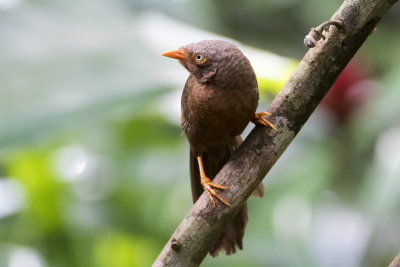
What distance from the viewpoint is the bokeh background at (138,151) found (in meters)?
2.88

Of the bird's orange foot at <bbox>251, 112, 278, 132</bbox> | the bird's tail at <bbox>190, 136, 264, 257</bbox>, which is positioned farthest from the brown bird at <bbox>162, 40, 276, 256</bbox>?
the bird's tail at <bbox>190, 136, 264, 257</bbox>

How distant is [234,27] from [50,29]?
2.75m

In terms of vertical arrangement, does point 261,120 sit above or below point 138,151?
below

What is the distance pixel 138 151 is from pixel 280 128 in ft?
7.32

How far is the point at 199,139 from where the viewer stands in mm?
2807

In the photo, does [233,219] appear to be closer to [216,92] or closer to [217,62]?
[216,92]

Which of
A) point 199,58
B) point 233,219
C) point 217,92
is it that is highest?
point 199,58

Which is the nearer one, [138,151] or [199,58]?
[199,58]

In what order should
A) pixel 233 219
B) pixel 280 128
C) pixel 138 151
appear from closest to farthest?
pixel 280 128 < pixel 233 219 < pixel 138 151

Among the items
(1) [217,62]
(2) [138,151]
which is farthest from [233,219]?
(2) [138,151]

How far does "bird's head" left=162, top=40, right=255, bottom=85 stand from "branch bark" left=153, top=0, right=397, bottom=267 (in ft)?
0.74

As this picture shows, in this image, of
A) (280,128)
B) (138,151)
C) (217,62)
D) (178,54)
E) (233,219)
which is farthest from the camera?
(138,151)

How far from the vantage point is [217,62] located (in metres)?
2.55

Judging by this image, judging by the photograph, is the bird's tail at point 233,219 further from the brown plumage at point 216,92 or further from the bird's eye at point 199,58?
the bird's eye at point 199,58
